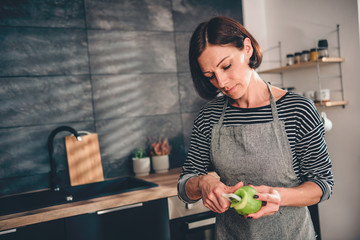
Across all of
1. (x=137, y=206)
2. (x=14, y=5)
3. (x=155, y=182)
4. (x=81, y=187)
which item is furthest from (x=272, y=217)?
(x=14, y=5)

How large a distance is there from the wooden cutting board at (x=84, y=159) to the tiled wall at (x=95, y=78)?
0.28 feet

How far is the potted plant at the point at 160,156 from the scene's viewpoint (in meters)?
2.30

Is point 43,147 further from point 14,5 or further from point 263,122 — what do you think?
point 263,122

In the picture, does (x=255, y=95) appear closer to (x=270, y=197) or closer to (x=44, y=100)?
(x=270, y=197)

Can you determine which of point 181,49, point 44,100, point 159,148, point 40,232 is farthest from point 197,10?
point 40,232

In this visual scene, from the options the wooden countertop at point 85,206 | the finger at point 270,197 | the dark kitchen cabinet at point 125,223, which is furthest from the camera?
the dark kitchen cabinet at point 125,223

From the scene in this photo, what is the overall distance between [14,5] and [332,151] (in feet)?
7.96

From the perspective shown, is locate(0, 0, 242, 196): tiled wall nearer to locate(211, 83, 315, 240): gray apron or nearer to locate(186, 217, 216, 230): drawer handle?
locate(186, 217, 216, 230): drawer handle

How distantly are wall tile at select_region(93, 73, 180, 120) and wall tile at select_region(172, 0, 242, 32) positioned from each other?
0.43 metres

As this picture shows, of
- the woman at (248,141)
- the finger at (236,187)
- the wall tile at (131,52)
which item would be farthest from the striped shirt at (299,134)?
the wall tile at (131,52)

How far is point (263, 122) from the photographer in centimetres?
112

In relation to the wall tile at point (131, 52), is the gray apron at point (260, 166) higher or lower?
lower

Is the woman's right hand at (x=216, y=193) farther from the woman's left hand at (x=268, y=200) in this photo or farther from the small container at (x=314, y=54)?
the small container at (x=314, y=54)

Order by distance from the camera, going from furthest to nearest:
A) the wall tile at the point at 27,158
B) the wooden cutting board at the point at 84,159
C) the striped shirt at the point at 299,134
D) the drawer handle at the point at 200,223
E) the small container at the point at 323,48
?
1. the small container at the point at 323,48
2. the wooden cutting board at the point at 84,159
3. the wall tile at the point at 27,158
4. the drawer handle at the point at 200,223
5. the striped shirt at the point at 299,134
